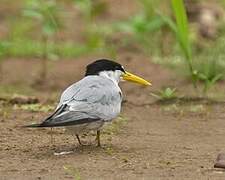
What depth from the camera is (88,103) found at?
251 inches

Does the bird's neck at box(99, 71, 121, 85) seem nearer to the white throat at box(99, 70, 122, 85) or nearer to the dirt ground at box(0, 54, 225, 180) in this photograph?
the white throat at box(99, 70, 122, 85)

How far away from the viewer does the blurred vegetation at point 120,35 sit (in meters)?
9.50

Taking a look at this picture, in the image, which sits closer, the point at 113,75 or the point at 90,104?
the point at 90,104

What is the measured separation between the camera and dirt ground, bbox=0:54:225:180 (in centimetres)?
574

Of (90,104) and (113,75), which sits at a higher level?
(113,75)

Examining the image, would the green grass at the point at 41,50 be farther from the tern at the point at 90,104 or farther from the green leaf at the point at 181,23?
the tern at the point at 90,104

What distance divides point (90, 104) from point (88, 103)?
0.02m

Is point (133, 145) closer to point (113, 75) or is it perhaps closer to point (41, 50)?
point (113, 75)

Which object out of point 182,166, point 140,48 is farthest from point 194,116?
point 140,48

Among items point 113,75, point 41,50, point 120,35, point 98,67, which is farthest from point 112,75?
point 120,35

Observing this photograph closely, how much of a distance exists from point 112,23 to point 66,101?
679cm

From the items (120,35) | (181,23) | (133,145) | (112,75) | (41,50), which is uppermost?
(120,35)

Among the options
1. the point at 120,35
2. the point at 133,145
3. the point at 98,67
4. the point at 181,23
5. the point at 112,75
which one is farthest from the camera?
the point at 120,35

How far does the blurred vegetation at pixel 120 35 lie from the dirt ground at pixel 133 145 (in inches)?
28.7
